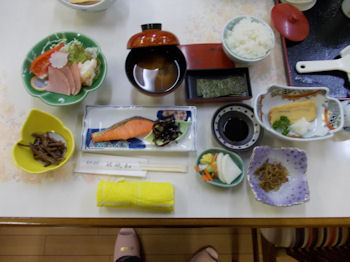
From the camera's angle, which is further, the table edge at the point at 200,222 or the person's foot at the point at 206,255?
the person's foot at the point at 206,255

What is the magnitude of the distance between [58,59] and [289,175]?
1.07m

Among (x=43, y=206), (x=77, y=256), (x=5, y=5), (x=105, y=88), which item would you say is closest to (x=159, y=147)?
(x=105, y=88)

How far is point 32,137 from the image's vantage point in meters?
1.03

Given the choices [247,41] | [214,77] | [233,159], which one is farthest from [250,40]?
[233,159]

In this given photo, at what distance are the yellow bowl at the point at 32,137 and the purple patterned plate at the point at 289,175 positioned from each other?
723 mm

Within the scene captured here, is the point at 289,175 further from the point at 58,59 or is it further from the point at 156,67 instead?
the point at 58,59

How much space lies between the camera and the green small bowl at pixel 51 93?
1.01 meters

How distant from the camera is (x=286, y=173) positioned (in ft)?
3.36

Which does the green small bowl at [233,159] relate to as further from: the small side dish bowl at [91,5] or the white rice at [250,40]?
the small side dish bowl at [91,5]

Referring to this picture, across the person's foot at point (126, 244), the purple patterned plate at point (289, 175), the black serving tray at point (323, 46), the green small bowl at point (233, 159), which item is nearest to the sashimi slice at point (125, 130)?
the green small bowl at point (233, 159)

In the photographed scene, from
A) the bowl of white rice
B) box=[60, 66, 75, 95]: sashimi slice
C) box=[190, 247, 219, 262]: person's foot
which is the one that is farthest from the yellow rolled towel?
box=[190, 247, 219, 262]: person's foot

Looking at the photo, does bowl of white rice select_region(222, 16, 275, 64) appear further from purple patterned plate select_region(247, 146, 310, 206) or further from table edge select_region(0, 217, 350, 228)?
table edge select_region(0, 217, 350, 228)

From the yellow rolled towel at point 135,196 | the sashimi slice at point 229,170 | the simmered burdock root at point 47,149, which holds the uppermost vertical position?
the simmered burdock root at point 47,149

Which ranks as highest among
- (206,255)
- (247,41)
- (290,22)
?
(290,22)
